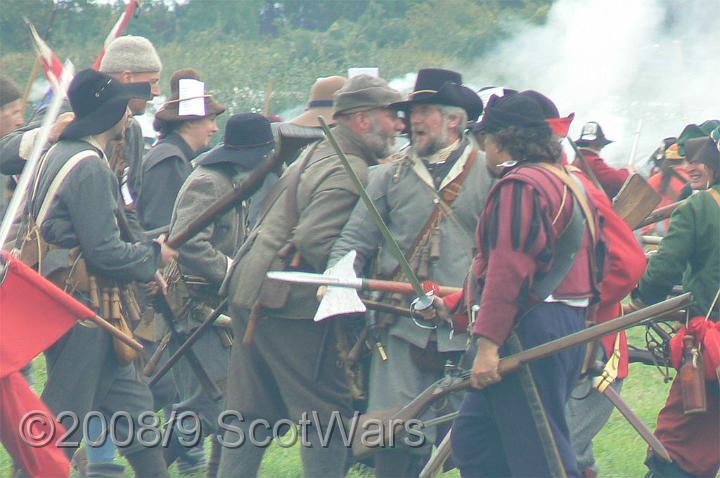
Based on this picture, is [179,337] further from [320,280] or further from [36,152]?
[36,152]

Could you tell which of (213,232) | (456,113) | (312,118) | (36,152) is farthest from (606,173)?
(36,152)

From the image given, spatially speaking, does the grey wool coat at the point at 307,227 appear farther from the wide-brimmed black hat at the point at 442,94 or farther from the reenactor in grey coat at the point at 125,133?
the reenactor in grey coat at the point at 125,133

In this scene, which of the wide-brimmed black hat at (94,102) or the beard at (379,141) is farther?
the beard at (379,141)

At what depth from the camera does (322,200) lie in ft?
19.7

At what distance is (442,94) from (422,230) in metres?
0.58

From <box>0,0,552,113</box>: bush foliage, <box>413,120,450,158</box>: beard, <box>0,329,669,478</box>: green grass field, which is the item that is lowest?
<box>0,0,552,113</box>: bush foliage

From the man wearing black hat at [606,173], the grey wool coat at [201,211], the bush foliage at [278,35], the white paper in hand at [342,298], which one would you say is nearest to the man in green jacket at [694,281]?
the man wearing black hat at [606,173]

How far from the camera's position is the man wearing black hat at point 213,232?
6.64 metres

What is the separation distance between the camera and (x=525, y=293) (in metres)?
4.98

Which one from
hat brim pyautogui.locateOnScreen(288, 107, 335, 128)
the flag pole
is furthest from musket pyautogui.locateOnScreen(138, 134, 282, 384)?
the flag pole

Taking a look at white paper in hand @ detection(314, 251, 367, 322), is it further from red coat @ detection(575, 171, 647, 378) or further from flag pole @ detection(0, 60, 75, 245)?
flag pole @ detection(0, 60, 75, 245)

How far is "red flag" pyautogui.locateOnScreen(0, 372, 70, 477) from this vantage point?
5438 mm

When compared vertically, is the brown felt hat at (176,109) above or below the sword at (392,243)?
below

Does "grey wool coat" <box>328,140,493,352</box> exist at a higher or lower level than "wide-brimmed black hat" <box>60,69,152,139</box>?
lower
